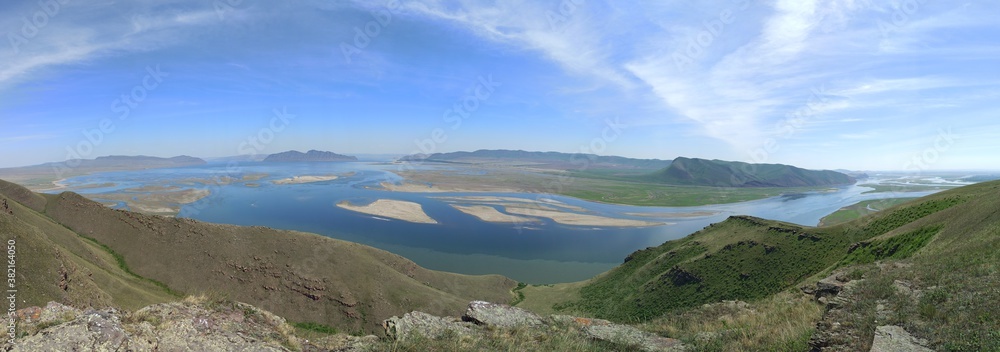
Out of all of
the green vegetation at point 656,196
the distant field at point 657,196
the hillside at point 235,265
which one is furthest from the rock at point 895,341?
the distant field at point 657,196

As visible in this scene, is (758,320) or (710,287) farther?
(710,287)

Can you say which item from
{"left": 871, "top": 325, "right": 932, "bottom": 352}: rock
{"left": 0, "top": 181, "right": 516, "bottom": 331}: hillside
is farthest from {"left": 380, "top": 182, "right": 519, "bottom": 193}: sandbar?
{"left": 871, "top": 325, "right": 932, "bottom": 352}: rock

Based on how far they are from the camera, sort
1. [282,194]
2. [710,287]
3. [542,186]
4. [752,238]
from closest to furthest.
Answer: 1. [710,287]
2. [752,238]
3. [282,194]
4. [542,186]

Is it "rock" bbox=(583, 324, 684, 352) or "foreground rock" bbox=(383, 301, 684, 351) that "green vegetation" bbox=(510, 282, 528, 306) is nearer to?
"foreground rock" bbox=(383, 301, 684, 351)

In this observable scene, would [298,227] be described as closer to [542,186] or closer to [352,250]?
[352,250]

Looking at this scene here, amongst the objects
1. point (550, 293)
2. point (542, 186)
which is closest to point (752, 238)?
point (550, 293)
